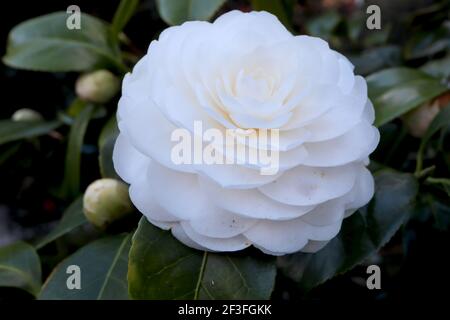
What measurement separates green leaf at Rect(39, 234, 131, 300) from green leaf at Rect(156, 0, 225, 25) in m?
0.31

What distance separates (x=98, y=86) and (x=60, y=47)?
9 centimetres

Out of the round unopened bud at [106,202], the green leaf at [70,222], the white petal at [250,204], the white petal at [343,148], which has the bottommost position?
the green leaf at [70,222]

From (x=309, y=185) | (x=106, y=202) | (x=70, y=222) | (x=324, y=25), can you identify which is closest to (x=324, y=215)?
(x=309, y=185)

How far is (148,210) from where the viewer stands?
1.63 ft

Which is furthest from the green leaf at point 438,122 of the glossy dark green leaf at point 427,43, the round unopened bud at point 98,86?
the round unopened bud at point 98,86

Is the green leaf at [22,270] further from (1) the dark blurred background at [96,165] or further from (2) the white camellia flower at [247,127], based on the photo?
(2) the white camellia flower at [247,127]

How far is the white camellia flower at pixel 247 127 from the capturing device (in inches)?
18.7

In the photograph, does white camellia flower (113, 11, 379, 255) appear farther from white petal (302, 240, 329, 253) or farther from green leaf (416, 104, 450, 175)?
green leaf (416, 104, 450, 175)

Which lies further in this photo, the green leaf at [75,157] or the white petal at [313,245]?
the green leaf at [75,157]

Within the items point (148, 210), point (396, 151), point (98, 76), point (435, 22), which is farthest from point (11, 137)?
point (435, 22)

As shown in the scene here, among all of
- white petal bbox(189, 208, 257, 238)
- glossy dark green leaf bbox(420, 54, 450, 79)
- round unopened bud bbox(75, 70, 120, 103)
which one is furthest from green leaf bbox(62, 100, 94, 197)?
glossy dark green leaf bbox(420, 54, 450, 79)

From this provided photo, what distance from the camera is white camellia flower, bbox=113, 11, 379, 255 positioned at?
0.47 m

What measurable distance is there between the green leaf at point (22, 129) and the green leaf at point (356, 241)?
48 cm

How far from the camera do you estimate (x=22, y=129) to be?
906 millimetres
